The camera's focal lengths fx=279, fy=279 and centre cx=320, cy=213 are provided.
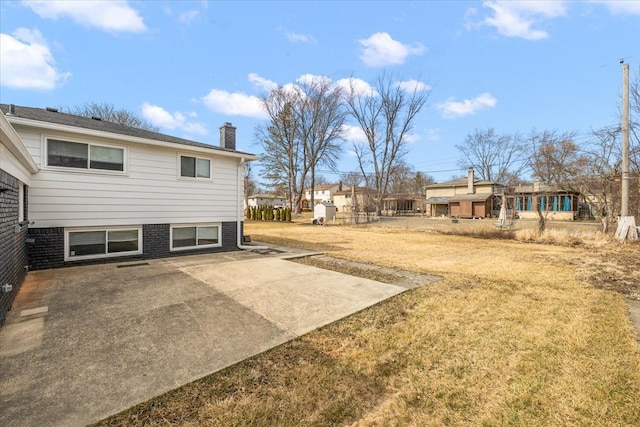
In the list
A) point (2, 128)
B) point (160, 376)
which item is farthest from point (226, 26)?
point (160, 376)

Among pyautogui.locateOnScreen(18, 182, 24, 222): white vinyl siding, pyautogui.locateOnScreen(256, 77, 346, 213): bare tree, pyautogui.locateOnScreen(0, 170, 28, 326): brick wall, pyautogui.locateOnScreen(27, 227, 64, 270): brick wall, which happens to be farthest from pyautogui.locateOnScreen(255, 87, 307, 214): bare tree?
pyautogui.locateOnScreen(0, 170, 28, 326): brick wall

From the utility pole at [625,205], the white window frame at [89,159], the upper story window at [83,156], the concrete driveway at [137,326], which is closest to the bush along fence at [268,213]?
the white window frame at [89,159]

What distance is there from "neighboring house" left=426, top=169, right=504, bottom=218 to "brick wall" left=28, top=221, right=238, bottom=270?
28101 mm

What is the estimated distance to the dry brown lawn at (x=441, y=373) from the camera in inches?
83.2

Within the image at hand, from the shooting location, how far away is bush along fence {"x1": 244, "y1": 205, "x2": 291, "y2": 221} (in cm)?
2858

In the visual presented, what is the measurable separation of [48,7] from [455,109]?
33781 millimetres

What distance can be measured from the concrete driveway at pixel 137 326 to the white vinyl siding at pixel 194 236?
7.00ft

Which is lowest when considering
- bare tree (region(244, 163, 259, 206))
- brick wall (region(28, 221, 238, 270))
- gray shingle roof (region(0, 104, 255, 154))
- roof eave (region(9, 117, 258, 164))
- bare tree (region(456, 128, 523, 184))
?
brick wall (region(28, 221, 238, 270))

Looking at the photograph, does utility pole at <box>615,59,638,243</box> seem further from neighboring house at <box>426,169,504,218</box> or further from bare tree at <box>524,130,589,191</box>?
neighboring house at <box>426,169,504,218</box>

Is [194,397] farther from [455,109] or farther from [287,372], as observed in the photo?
[455,109]

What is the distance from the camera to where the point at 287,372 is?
2648 millimetres

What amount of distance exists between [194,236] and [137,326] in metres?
5.83

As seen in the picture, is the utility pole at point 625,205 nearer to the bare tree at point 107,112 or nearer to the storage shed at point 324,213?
the storage shed at point 324,213

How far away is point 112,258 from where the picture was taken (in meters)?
7.48
